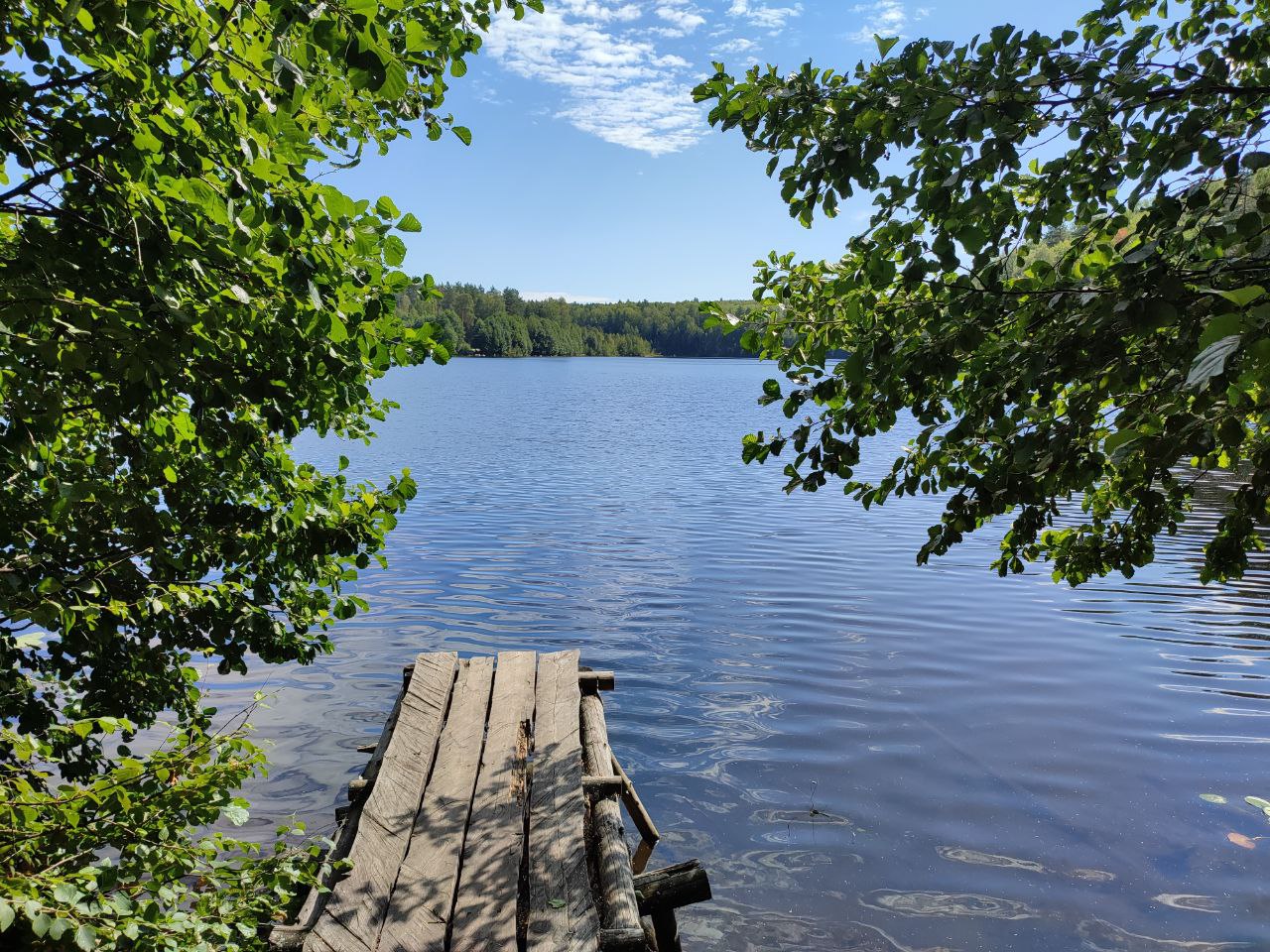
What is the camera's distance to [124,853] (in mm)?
3410

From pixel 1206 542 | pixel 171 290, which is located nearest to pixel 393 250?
pixel 171 290

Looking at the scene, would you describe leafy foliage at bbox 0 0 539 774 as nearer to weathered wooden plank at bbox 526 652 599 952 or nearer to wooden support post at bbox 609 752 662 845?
weathered wooden plank at bbox 526 652 599 952

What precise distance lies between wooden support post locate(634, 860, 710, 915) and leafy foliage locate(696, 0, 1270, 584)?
3044 millimetres

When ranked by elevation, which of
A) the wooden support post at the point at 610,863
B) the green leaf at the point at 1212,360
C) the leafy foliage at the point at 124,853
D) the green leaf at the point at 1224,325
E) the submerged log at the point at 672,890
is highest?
the green leaf at the point at 1224,325

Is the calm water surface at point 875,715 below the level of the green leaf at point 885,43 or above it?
below

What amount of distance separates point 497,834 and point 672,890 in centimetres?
140

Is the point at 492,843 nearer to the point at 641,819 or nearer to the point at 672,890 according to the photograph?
the point at 672,890

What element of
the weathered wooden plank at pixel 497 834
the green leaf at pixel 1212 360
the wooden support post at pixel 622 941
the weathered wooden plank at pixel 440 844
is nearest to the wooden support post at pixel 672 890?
the weathered wooden plank at pixel 497 834

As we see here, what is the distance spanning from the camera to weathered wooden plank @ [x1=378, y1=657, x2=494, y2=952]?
4871 millimetres

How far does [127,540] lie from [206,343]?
5.70 feet

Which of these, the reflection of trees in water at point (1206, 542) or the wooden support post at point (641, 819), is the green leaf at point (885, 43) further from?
the reflection of trees in water at point (1206, 542)

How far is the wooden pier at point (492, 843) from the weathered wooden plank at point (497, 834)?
1cm

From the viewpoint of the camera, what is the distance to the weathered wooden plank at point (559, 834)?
16.0 feet

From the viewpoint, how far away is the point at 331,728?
11477 millimetres
